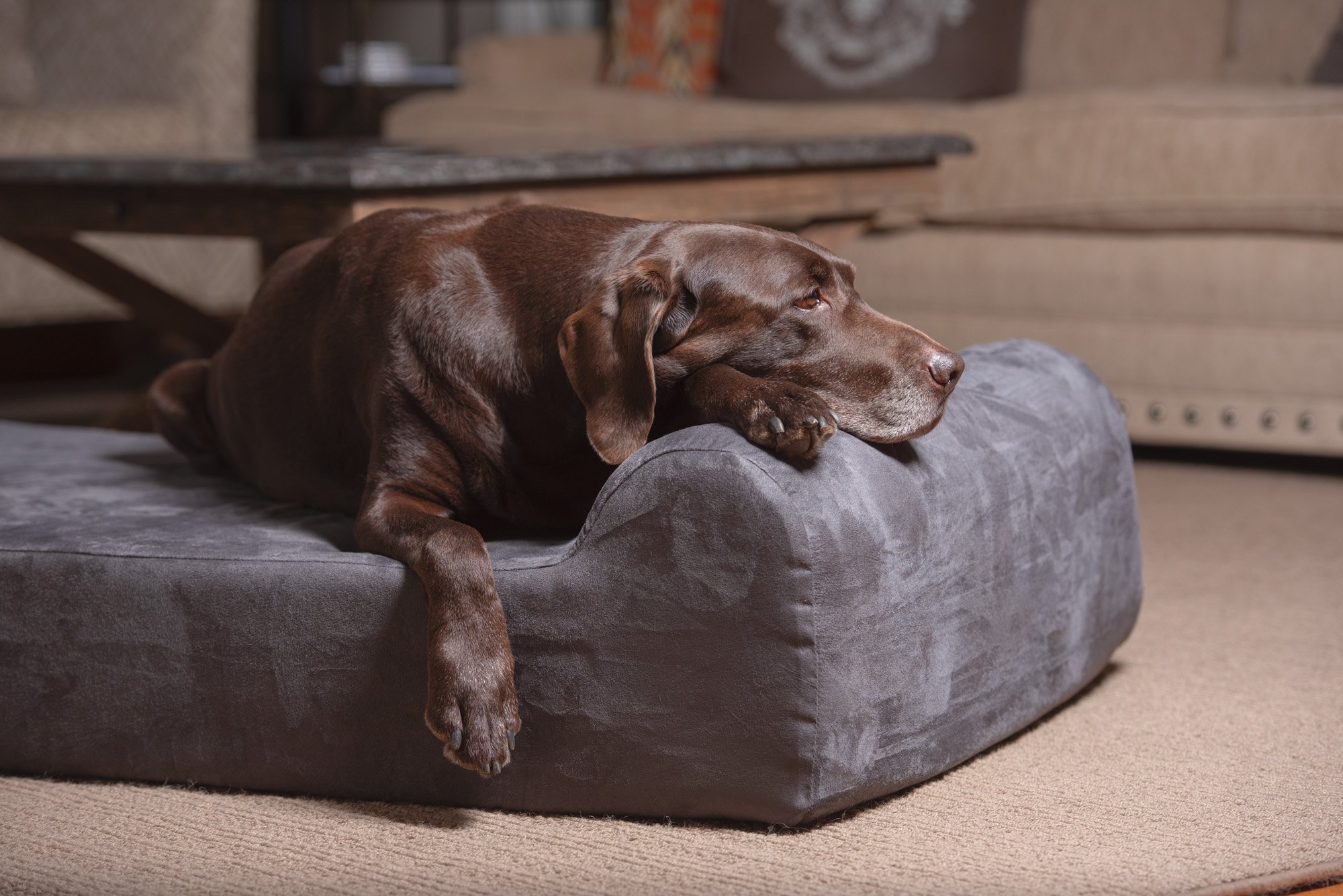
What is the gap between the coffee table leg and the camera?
10.1 feet

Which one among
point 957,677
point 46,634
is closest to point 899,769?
point 957,677

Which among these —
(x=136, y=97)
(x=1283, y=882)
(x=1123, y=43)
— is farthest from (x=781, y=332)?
(x=136, y=97)

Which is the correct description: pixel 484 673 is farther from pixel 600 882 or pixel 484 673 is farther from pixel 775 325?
pixel 775 325

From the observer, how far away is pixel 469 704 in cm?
146

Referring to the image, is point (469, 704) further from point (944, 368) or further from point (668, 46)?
point (668, 46)

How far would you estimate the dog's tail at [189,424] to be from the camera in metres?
2.21

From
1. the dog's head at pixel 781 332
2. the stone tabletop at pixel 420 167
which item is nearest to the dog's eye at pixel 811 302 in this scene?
the dog's head at pixel 781 332

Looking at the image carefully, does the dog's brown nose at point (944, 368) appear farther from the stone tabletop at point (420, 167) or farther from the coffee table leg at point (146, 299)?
the coffee table leg at point (146, 299)

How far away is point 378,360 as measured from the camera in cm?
169

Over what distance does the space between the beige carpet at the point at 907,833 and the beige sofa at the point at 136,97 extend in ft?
9.97

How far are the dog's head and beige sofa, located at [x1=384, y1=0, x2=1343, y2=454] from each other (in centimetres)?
119

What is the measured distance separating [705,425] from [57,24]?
412 cm

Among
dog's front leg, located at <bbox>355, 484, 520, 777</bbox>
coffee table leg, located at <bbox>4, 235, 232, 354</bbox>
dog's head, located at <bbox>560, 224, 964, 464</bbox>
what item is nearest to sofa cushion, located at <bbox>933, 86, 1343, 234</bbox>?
coffee table leg, located at <bbox>4, 235, 232, 354</bbox>

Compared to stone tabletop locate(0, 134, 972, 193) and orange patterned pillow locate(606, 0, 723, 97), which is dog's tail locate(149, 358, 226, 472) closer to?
stone tabletop locate(0, 134, 972, 193)
